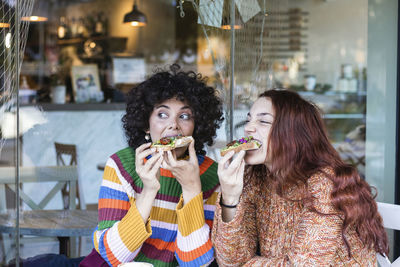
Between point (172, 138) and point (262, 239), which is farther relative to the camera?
point (172, 138)

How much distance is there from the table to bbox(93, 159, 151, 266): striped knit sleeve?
2.29ft

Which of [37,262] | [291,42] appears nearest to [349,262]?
[37,262]

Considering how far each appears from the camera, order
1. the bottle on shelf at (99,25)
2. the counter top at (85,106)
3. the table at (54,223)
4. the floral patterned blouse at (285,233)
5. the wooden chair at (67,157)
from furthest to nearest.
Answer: the bottle on shelf at (99,25), the counter top at (85,106), the wooden chair at (67,157), the table at (54,223), the floral patterned blouse at (285,233)

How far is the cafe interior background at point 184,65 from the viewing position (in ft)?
8.06

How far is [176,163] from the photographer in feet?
5.10

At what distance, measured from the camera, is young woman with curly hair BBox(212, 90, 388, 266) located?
→ 1.35 metres

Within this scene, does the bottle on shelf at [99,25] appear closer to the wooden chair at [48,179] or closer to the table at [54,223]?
the wooden chair at [48,179]


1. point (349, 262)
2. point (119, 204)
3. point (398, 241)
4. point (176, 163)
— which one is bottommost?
point (398, 241)

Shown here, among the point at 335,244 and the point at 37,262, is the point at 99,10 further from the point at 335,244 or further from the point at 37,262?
the point at 335,244

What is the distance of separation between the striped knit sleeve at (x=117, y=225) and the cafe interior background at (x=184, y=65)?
2.10ft

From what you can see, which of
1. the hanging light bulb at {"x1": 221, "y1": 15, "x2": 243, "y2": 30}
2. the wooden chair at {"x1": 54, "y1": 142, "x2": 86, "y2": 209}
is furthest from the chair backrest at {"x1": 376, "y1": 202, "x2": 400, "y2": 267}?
the wooden chair at {"x1": 54, "y1": 142, "x2": 86, "y2": 209}

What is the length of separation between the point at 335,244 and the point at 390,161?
66.8 inches

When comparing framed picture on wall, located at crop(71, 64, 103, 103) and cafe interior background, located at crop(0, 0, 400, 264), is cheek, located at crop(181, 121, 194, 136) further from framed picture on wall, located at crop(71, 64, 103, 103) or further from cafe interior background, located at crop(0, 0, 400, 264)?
framed picture on wall, located at crop(71, 64, 103, 103)

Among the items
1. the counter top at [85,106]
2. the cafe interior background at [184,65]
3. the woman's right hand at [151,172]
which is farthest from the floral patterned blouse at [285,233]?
the counter top at [85,106]
